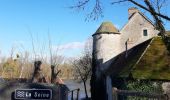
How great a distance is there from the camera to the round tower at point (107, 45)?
4694 centimetres

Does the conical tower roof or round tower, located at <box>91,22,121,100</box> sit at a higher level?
the conical tower roof

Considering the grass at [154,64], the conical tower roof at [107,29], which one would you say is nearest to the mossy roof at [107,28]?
the conical tower roof at [107,29]

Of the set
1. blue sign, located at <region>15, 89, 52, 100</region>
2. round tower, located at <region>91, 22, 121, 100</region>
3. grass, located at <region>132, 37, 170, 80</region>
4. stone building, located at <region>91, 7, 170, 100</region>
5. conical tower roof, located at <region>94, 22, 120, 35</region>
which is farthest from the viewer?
conical tower roof, located at <region>94, 22, 120, 35</region>

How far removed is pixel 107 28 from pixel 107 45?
7.95 feet

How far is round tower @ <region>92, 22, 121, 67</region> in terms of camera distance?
1848 inches

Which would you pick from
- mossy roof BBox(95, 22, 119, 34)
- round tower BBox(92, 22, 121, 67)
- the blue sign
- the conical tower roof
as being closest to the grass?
round tower BBox(92, 22, 121, 67)

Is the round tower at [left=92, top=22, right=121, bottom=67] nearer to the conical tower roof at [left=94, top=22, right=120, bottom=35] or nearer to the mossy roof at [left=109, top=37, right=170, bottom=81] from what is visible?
the conical tower roof at [left=94, top=22, right=120, bottom=35]

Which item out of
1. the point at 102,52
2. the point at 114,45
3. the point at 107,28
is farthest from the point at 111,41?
the point at 107,28

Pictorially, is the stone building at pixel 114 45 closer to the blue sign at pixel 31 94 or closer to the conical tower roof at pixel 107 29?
the conical tower roof at pixel 107 29

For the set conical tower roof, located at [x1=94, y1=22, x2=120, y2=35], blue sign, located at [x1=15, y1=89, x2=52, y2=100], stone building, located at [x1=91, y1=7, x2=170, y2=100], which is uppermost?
conical tower roof, located at [x1=94, y1=22, x2=120, y2=35]

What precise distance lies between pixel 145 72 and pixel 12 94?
2562 centimetres

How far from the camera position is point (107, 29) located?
47.9m

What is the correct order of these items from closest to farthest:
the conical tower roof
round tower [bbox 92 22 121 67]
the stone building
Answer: the stone building → round tower [bbox 92 22 121 67] → the conical tower roof

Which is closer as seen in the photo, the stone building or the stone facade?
the stone building
